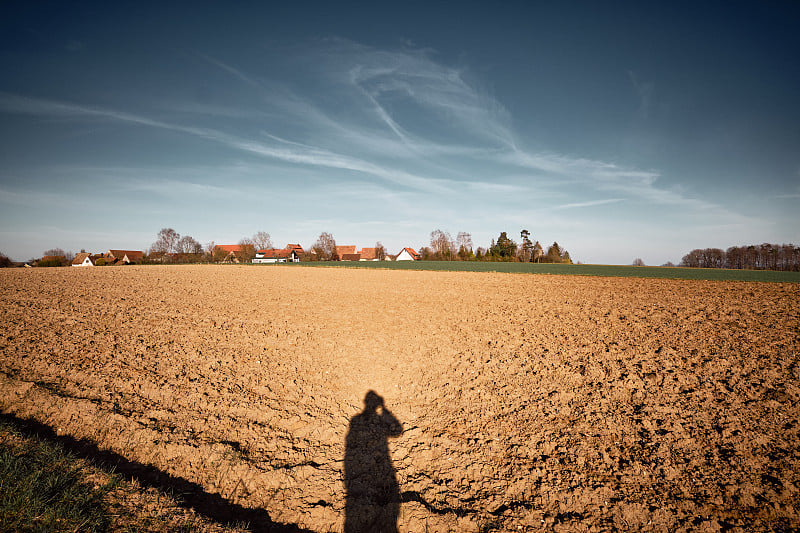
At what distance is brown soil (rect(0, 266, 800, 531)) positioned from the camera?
464 cm

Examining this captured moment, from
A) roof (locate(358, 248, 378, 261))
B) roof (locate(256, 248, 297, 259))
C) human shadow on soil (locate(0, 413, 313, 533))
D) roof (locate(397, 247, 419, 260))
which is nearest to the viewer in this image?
human shadow on soil (locate(0, 413, 313, 533))

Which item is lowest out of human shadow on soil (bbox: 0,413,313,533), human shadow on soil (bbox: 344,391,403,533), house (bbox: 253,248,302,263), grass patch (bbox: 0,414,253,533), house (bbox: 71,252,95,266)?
human shadow on soil (bbox: 344,391,403,533)

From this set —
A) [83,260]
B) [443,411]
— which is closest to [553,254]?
[443,411]

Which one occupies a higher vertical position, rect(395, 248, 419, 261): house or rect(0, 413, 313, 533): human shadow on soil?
rect(395, 248, 419, 261): house

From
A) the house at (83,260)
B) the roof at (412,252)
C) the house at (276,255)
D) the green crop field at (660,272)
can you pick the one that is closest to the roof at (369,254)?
the roof at (412,252)

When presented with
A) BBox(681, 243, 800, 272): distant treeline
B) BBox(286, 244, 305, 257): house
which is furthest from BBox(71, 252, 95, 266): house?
BBox(681, 243, 800, 272): distant treeline

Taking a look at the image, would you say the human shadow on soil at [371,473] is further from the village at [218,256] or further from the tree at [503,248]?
the tree at [503,248]

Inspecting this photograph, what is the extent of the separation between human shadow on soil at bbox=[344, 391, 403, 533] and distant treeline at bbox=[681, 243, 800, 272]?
136746mm

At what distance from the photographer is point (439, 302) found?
18.6 m

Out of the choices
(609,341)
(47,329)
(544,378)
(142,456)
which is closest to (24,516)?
(142,456)

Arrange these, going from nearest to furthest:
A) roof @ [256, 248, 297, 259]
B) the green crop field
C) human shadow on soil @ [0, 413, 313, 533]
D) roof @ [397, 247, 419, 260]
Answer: human shadow on soil @ [0, 413, 313, 533], the green crop field, roof @ [256, 248, 297, 259], roof @ [397, 247, 419, 260]

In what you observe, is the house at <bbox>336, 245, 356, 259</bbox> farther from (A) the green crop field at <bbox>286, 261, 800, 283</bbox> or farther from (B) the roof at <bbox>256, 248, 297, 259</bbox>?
(A) the green crop field at <bbox>286, 261, 800, 283</bbox>

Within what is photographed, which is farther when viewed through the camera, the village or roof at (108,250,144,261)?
roof at (108,250,144,261)

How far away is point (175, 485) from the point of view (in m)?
4.55
